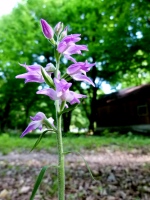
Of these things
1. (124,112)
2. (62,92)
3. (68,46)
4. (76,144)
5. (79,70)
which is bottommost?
(76,144)

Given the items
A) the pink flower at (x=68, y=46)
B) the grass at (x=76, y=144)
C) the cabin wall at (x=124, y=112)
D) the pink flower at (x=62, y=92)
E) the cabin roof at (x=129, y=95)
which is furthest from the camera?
the cabin wall at (x=124, y=112)

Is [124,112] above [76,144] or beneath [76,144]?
above

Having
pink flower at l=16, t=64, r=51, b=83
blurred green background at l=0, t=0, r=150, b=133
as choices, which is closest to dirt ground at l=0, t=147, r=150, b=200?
pink flower at l=16, t=64, r=51, b=83

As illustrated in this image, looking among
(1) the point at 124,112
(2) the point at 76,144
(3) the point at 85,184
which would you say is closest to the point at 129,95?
(1) the point at 124,112

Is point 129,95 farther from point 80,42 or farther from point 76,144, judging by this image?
point 76,144

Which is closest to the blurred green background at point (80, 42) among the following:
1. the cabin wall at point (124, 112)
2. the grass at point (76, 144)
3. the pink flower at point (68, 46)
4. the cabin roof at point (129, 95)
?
the cabin roof at point (129, 95)

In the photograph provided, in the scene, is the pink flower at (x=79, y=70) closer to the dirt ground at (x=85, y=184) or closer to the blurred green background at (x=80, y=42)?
the dirt ground at (x=85, y=184)

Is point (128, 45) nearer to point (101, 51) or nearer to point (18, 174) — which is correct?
point (101, 51)

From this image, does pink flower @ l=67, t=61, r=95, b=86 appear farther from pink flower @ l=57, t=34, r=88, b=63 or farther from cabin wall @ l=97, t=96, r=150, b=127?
cabin wall @ l=97, t=96, r=150, b=127
